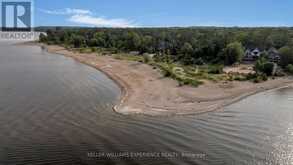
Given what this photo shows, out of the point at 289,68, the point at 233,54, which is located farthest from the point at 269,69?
the point at 233,54

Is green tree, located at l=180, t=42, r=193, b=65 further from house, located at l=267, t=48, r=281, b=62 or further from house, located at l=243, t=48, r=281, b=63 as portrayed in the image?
house, located at l=267, t=48, r=281, b=62

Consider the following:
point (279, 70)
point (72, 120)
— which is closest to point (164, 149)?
point (72, 120)

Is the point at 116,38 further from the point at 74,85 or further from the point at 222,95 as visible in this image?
the point at 222,95

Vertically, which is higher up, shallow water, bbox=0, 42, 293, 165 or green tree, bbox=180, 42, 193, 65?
green tree, bbox=180, 42, 193, 65

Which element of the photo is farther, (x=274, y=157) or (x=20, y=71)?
(x=20, y=71)

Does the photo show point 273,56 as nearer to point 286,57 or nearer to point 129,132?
point 286,57

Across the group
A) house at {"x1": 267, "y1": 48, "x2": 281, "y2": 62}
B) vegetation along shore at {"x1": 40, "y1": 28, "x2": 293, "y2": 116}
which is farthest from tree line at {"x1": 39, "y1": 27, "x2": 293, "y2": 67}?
house at {"x1": 267, "y1": 48, "x2": 281, "y2": 62}

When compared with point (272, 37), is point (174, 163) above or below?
below
